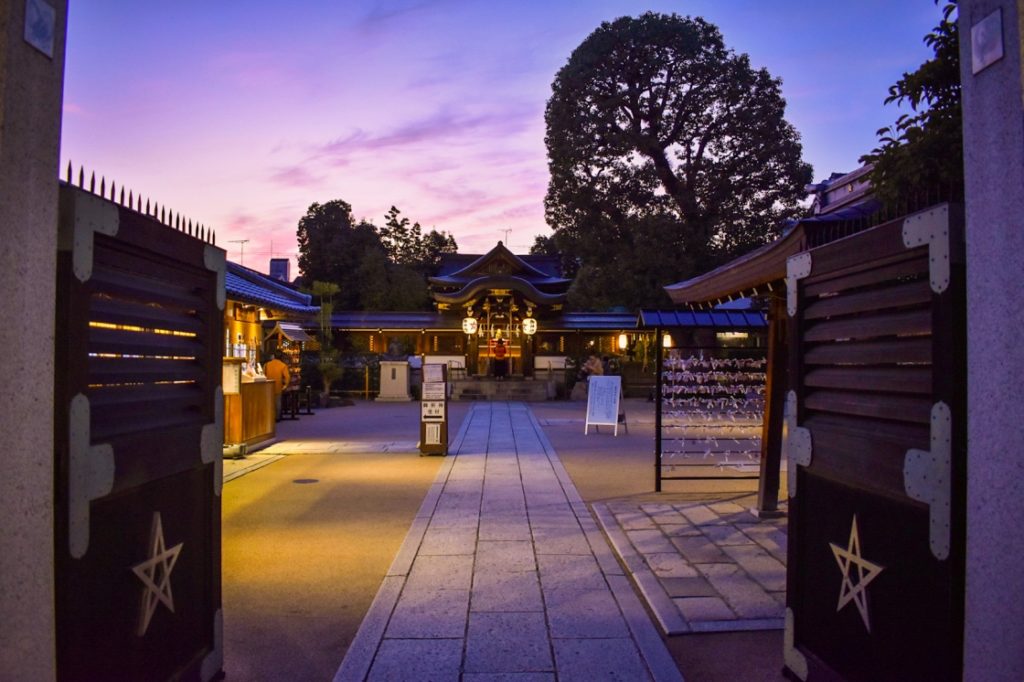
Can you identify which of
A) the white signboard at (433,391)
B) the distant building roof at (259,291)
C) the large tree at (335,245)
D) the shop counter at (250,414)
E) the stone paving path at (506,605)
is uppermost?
the large tree at (335,245)

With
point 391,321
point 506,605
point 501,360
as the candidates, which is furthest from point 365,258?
point 506,605

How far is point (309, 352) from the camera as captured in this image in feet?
86.9

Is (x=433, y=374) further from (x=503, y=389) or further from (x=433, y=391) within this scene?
(x=503, y=389)

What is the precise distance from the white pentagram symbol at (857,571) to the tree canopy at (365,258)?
34.0m

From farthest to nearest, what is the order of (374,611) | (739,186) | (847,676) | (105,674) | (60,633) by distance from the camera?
(739,186) → (374,611) → (847,676) → (105,674) → (60,633)

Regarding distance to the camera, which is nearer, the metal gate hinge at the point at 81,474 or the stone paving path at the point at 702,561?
the metal gate hinge at the point at 81,474

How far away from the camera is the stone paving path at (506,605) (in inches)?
133

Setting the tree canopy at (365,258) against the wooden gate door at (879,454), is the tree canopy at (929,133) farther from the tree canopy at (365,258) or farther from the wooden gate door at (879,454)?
the tree canopy at (365,258)

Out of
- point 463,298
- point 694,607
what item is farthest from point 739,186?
point 694,607

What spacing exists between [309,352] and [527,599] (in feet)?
77.1

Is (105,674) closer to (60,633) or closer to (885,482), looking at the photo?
(60,633)

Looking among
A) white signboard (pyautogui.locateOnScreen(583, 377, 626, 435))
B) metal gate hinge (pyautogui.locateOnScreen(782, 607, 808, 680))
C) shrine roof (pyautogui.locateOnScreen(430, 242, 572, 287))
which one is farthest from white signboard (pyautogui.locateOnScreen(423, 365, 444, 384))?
shrine roof (pyautogui.locateOnScreen(430, 242, 572, 287))

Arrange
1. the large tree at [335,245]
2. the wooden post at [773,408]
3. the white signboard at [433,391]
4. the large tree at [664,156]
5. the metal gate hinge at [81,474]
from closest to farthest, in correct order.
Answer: the metal gate hinge at [81,474] < the wooden post at [773,408] < the white signboard at [433,391] < the large tree at [664,156] < the large tree at [335,245]

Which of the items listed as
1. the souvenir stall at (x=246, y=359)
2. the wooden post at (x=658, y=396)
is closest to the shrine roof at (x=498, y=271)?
the souvenir stall at (x=246, y=359)
